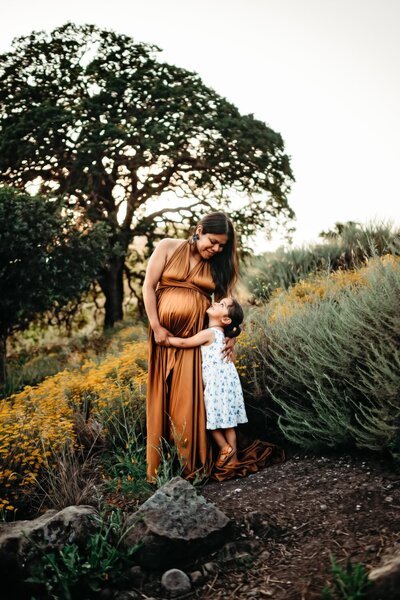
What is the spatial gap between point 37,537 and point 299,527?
4.94 feet

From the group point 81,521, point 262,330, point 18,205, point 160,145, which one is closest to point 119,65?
point 160,145

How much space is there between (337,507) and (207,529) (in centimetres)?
83

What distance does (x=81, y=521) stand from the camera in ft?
9.75

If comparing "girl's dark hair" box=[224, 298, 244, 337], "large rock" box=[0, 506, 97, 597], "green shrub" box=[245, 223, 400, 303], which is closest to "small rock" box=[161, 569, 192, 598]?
"large rock" box=[0, 506, 97, 597]

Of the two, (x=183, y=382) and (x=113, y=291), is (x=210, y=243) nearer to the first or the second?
(x=183, y=382)

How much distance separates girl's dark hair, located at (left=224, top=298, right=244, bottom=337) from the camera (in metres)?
4.26

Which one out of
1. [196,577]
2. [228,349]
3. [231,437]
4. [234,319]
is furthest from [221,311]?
[196,577]

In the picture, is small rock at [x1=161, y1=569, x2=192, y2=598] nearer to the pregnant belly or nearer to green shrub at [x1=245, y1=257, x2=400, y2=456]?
green shrub at [x1=245, y1=257, x2=400, y2=456]

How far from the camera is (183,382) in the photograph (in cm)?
423

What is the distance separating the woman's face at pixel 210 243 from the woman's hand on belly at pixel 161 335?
0.70 metres

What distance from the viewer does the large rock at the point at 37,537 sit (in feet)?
9.22

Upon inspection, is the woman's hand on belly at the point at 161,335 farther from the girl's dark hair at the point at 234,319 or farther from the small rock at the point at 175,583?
the small rock at the point at 175,583

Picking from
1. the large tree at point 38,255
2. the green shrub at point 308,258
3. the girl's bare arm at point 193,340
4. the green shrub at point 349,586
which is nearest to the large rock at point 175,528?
the green shrub at point 349,586

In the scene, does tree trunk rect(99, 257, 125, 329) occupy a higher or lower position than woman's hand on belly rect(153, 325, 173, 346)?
higher
